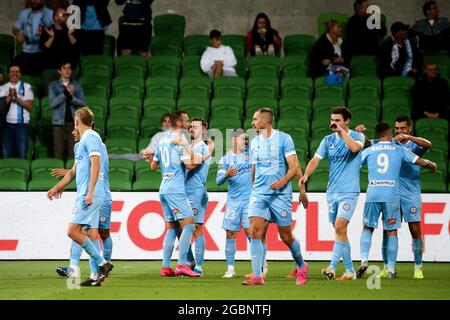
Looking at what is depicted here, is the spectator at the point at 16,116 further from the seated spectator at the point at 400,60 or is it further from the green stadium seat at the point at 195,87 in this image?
the seated spectator at the point at 400,60

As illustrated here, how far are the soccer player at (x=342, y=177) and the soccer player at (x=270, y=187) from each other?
27.7 inches

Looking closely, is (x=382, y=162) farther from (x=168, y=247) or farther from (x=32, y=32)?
(x=32, y=32)

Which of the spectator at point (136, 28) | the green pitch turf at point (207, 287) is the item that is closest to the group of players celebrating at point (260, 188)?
the green pitch turf at point (207, 287)

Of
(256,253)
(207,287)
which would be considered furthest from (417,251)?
(207,287)

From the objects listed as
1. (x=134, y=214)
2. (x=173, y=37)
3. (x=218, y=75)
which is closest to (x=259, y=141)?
(x=134, y=214)

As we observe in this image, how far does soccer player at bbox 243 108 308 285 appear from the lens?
11.6 metres

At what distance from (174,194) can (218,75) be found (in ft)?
22.4

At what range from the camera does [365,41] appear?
20234 mm

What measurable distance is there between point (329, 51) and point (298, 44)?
1404 millimetres

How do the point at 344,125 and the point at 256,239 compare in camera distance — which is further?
the point at 344,125

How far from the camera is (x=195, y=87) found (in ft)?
63.4

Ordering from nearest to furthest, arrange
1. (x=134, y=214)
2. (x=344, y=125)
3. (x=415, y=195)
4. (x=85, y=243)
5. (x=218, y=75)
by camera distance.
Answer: (x=85, y=243)
(x=344, y=125)
(x=415, y=195)
(x=134, y=214)
(x=218, y=75)

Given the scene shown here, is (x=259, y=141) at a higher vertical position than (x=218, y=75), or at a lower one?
lower

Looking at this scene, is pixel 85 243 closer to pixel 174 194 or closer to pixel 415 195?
pixel 174 194
